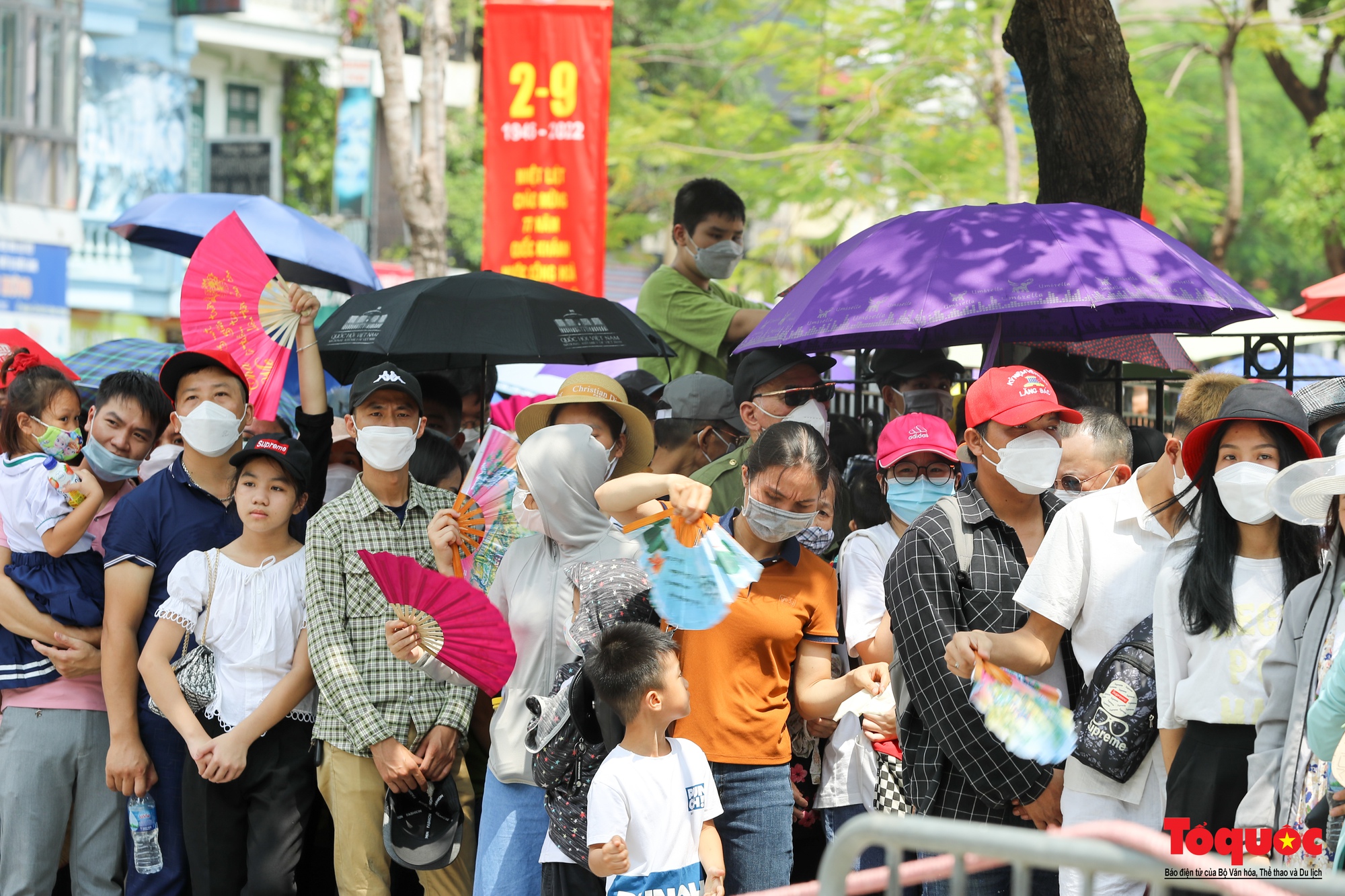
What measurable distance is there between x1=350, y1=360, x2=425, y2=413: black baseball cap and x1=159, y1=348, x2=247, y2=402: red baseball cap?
0.56m

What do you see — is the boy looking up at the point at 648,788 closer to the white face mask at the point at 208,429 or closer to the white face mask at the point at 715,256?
the white face mask at the point at 208,429

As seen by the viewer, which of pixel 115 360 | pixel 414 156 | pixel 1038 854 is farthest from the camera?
pixel 414 156

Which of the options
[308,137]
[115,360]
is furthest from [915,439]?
[308,137]

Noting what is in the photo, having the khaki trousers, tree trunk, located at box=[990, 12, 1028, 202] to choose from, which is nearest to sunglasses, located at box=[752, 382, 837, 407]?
the khaki trousers

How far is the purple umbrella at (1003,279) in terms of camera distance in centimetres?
438

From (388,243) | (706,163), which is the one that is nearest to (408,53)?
(388,243)

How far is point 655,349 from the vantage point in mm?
5922

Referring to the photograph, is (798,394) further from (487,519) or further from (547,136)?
(547,136)

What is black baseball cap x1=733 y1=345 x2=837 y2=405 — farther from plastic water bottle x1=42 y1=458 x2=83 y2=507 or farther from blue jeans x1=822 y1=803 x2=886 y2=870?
plastic water bottle x1=42 y1=458 x2=83 y2=507

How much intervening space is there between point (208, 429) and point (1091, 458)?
3.16 metres

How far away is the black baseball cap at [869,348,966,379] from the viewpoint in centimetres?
573

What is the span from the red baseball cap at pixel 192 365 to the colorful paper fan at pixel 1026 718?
3086 mm

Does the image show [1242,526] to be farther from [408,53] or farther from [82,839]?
[408,53]

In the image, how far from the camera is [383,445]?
4582mm
